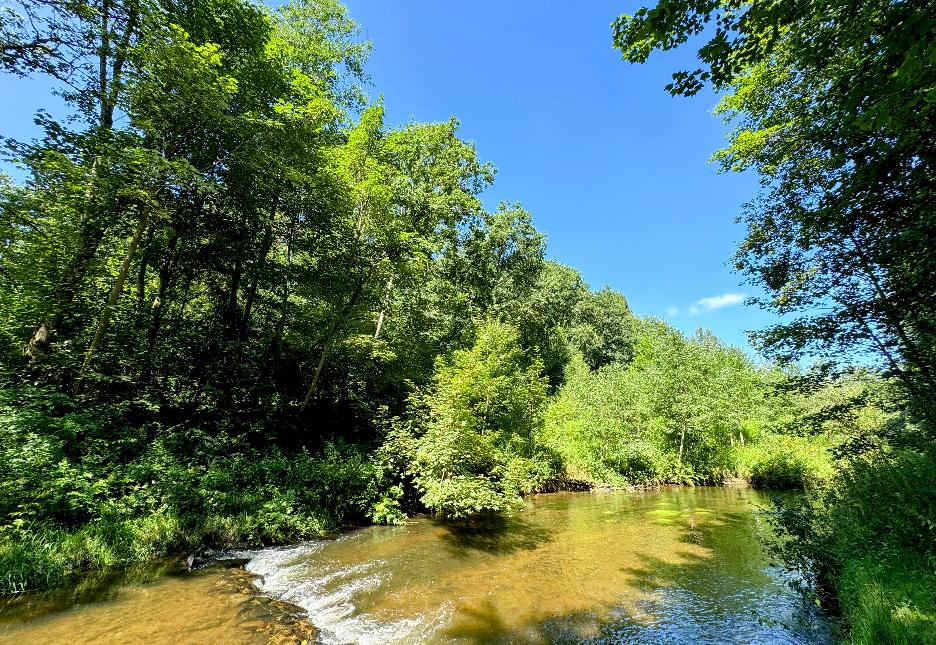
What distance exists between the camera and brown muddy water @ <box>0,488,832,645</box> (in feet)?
17.2

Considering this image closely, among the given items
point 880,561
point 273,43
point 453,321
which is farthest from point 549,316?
point 880,561

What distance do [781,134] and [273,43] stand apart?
1621 cm

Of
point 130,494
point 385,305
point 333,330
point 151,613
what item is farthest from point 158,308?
point 151,613

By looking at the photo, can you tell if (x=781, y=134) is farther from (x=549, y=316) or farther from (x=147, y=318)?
(x=549, y=316)

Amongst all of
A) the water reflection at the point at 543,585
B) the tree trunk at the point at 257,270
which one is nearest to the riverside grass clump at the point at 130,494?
the water reflection at the point at 543,585

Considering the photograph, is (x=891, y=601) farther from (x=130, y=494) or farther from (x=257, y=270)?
(x=257, y=270)

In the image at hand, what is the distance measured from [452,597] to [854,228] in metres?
9.72

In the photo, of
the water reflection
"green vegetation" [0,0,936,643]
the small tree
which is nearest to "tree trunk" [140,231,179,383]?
"green vegetation" [0,0,936,643]

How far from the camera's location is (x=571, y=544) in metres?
9.80

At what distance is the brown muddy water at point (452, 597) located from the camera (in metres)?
5.25

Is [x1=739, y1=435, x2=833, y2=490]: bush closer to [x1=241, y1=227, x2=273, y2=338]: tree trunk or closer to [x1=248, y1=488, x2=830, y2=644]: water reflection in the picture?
[x1=248, y1=488, x2=830, y2=644]: water reflection

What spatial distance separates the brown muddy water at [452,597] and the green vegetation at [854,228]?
5.33 feet

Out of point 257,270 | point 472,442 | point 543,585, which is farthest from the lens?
point 257,270

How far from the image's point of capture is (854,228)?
6613 millimetres
